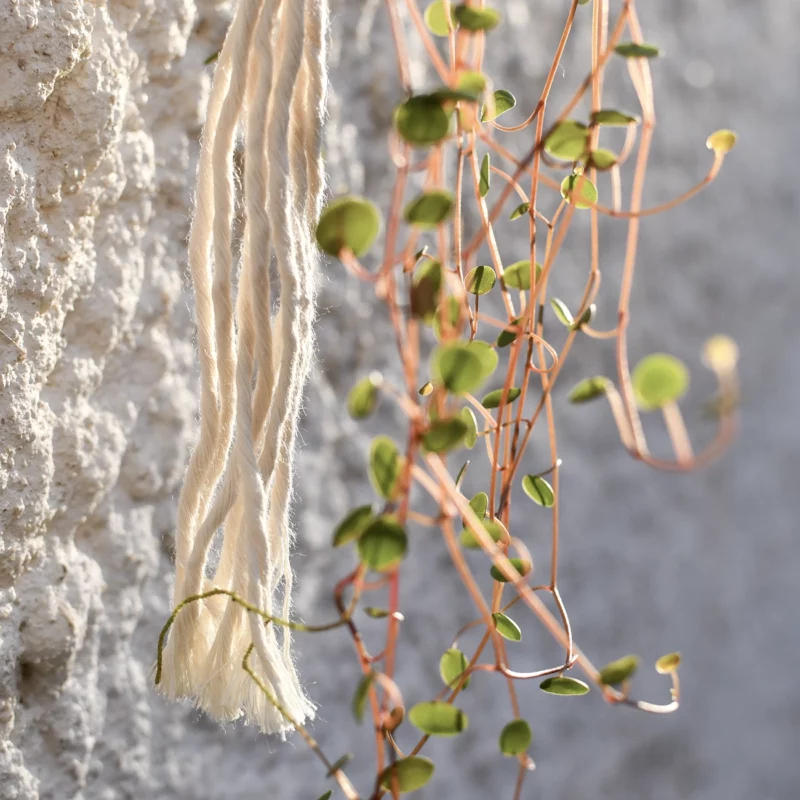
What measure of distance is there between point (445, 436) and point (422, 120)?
0.36 ft

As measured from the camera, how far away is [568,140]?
0.37 m

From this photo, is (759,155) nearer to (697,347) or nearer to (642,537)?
(697,347)

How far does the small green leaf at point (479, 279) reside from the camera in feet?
1.45

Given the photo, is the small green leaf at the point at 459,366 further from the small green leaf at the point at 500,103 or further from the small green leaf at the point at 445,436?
the small green leaf at the point at 500,103

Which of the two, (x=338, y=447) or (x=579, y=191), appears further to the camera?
→ (x=338, y=447)

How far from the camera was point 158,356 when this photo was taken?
605 mm

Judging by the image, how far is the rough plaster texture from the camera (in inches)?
19.1

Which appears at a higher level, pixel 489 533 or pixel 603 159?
pixel 603 159

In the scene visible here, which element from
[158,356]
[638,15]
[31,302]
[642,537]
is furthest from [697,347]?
[31,302]

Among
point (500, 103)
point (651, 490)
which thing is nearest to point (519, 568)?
point (500, 103)

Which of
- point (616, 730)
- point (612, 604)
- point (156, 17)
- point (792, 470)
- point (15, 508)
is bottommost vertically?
point (616, 730)

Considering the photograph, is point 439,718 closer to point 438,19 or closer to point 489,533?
point 489,533

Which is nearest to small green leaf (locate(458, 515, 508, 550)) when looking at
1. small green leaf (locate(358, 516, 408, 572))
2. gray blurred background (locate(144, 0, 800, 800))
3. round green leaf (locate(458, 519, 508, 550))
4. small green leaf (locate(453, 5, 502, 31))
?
round green leaf (locate(458, 519, 508, 550))

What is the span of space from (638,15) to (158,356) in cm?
74
